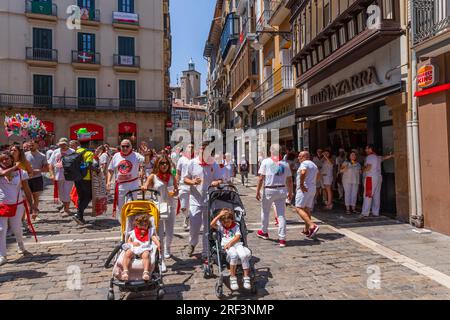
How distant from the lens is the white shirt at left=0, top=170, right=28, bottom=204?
18.0 ft

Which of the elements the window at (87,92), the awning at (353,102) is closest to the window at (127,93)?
the window at (87,92)

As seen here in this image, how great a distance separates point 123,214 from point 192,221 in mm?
1379

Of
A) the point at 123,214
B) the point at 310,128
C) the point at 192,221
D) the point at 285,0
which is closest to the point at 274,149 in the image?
the point at 192,221

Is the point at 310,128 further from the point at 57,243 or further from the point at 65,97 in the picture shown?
the point at 65,97

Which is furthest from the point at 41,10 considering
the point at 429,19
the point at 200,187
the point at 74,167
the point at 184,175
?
the point at 429,19

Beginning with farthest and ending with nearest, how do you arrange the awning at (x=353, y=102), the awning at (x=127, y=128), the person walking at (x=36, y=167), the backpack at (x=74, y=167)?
the awning at (x=127, y=128)
the person walking at (x=36, y=167)
the awning at (x=353, y=102)
the backpack at (x=74, y=167)

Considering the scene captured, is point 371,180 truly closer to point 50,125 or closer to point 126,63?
point 50,125

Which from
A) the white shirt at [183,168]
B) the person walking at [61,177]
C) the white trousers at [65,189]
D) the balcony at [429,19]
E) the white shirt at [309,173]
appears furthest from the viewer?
the white trousers at [65,189]

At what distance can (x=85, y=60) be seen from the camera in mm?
31031

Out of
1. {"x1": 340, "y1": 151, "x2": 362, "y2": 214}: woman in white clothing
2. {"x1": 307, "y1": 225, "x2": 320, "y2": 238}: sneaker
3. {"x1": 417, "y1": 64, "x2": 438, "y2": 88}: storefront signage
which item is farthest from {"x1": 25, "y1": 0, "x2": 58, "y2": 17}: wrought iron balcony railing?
{"x1": 307, "y1": 225, "x2": 320, "y2": 238}: sneaker

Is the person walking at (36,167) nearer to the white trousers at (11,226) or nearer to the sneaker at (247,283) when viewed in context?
the white trousers at (11,226)

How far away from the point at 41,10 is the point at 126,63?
8.00m

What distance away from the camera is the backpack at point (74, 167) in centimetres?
798

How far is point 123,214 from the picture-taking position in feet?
15.7
